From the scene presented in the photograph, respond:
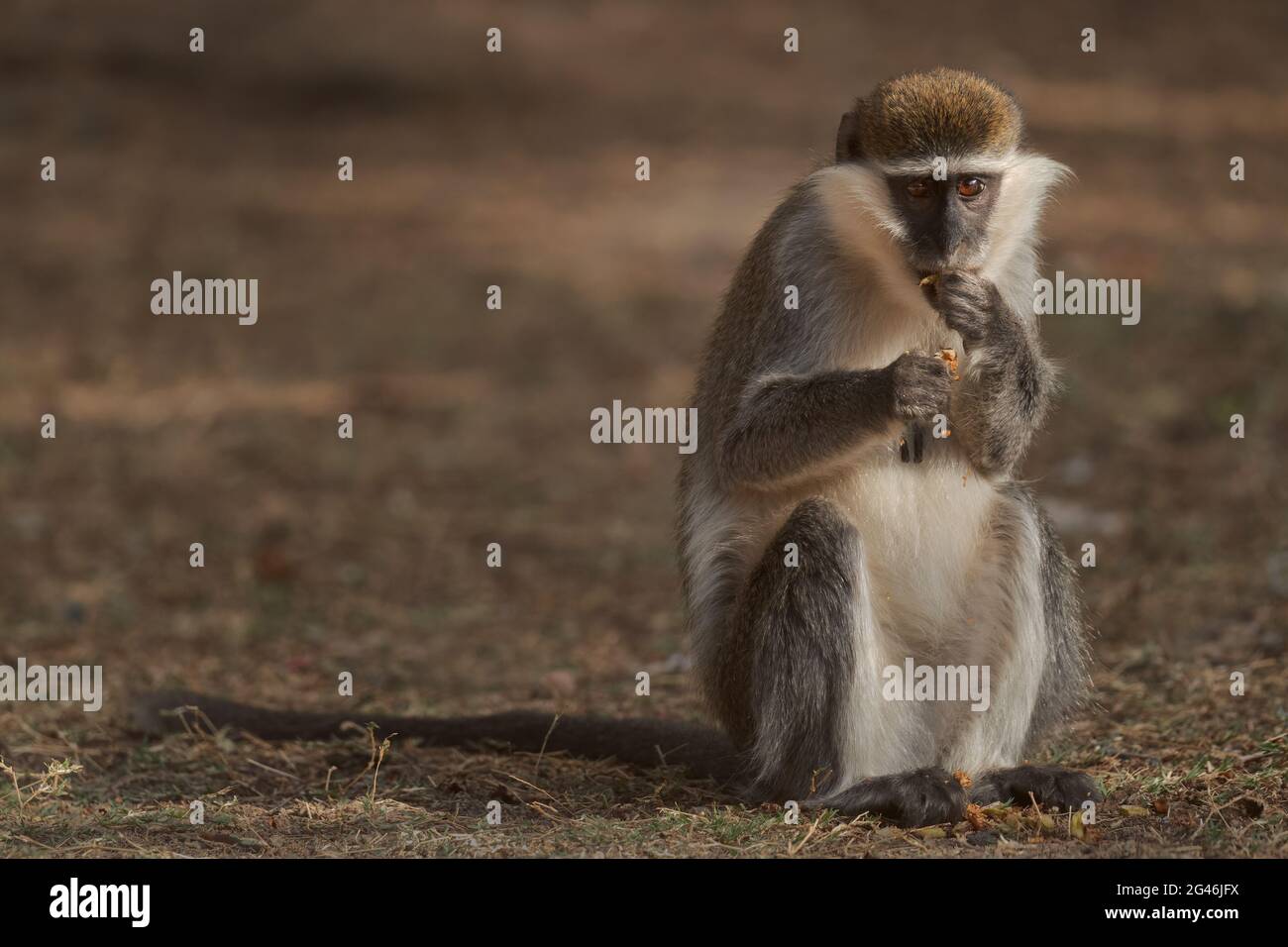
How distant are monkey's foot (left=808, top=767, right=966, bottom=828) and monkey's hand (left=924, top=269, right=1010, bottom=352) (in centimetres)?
127

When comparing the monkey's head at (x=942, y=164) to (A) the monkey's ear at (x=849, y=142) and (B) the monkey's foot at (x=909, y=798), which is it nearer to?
(A) the monkey's ear at (x=849, y=142)

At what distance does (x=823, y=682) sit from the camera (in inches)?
188

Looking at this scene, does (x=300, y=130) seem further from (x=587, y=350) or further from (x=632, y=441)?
(x=632, y=441)

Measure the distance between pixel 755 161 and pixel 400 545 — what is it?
8186mm

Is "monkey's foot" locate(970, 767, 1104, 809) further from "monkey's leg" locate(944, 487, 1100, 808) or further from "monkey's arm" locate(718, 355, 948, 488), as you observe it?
"monkey's arm" locate(718, 355, 948, 488)

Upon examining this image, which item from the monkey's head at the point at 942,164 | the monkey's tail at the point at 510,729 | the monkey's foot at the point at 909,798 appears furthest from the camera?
the monkey's tail at the point at 510,729

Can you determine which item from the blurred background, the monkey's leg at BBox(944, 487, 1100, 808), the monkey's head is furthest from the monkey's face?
the monkey's leg at BBox(944, 487, 1100, 808)

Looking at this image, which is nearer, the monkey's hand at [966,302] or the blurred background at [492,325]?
the monkey's hand at [966,302]

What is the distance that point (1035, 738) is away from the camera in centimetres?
526

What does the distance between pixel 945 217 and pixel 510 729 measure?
2303 millimetres

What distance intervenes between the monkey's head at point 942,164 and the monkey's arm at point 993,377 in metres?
0.10

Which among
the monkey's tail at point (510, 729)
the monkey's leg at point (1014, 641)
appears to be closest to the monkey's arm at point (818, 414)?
the monkey's leg at point (1014, 641)

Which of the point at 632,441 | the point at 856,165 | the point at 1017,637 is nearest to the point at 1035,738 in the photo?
the point at 1017,637

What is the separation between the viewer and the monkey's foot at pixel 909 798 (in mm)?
4641
